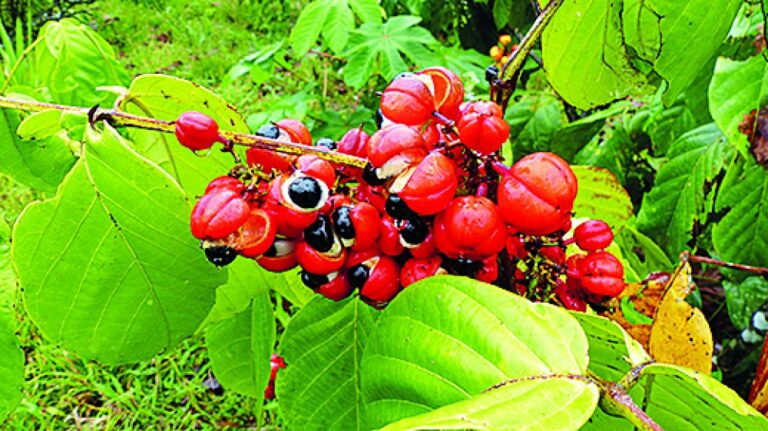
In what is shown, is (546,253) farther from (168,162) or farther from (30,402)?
(30,402)

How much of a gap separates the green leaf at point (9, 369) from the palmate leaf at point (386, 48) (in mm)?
1883

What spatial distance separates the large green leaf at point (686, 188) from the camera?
1.73m

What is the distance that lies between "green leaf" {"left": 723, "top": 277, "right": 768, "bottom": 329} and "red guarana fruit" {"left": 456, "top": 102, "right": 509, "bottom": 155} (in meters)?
1.62

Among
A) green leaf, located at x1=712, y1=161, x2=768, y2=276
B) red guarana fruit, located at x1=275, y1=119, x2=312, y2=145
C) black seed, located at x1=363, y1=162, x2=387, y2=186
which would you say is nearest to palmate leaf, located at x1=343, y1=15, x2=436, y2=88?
green leaf, located at x1=712, y1=161, x2=768, y2=276

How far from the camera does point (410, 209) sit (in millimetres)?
688

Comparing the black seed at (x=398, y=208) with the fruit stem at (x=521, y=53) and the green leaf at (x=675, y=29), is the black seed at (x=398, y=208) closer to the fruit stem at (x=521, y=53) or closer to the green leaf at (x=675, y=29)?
the fruit stem at (x=521, y=53)

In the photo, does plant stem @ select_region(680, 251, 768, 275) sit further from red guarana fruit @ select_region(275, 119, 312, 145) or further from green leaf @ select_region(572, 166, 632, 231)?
red guarana fruit @ select_region(275, 119, 312, 145)

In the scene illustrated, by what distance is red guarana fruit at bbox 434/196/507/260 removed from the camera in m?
0.66

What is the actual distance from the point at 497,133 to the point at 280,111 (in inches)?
96.8

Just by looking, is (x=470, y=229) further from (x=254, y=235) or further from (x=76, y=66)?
(x=76, y=66)

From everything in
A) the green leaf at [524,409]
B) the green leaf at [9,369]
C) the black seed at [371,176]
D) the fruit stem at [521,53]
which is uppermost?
the fruit stem at [521,53]

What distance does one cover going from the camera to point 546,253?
0.79m

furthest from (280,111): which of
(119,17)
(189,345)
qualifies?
(119,17)

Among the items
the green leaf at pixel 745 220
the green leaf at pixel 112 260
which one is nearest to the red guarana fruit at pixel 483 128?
the green leaf at pixel 112 260
